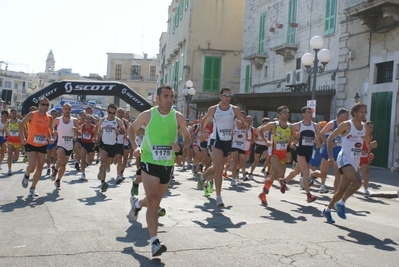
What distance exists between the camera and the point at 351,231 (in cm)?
737

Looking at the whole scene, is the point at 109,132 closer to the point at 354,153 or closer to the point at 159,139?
the point at 354,153

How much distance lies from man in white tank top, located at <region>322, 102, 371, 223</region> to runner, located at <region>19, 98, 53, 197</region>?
527 cm

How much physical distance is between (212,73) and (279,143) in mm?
31270

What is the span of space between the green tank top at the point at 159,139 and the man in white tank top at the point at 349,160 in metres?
3.05

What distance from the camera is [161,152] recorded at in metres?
6.15

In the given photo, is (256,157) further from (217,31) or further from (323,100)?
(217,31)

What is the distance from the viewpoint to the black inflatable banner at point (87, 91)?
2138 cm

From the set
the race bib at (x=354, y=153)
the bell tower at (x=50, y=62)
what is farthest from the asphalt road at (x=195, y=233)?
the bell tower at (x=50, y=62)

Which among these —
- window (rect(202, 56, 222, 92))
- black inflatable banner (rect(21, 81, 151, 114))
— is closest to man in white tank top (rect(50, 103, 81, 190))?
black inflatable banner (rect(21, 81, 151, 114))

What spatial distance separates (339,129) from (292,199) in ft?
10.0

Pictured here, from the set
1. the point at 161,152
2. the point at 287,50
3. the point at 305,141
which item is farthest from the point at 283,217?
the point at 287,50

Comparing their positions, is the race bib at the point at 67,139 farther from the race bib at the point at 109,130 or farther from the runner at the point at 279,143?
the runner at the point at 279,143

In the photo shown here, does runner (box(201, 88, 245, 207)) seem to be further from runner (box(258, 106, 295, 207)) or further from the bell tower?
the bell tower

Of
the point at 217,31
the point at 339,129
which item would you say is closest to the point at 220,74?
the point at 217,31
